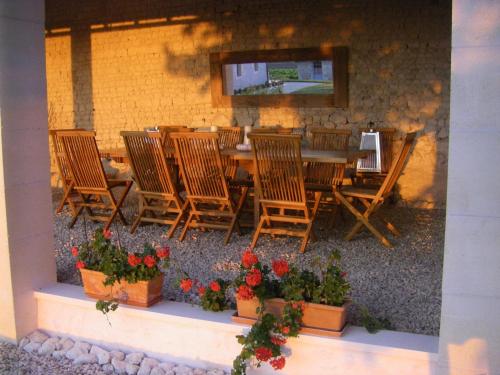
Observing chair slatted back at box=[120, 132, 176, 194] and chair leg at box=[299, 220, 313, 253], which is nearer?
chair leg at box=[299, 220, 313, 253]

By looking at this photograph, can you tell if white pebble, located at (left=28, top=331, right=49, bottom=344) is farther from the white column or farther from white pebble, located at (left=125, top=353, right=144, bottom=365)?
the white column

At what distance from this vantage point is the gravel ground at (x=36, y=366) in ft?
11.3

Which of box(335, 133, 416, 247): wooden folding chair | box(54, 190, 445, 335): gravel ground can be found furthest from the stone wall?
box(335, 133, 416, 247): wooden folding chair

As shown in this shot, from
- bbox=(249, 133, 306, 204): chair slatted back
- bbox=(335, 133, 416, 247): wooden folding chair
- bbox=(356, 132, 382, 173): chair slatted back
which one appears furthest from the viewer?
bbox=(356, 132, 382, 173): chair slatted back

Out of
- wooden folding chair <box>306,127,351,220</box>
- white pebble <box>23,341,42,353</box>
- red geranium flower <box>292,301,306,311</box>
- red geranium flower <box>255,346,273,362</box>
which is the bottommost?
white pebble <box>23,341,42,353</box>

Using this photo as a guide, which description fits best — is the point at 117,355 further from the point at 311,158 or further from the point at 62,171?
the point at 62,171

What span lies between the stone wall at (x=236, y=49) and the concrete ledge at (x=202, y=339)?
175 inches

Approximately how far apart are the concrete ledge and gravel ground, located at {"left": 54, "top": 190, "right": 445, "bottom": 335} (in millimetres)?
422

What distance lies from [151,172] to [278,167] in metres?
1.40

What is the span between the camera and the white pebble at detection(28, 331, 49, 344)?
148 inches

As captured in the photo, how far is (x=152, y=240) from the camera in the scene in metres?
5.65

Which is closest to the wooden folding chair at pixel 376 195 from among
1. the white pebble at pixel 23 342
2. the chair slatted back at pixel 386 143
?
the chair slatted back at pixel 386 143

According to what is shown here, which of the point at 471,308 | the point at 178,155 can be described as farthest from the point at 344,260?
the point at 471,308

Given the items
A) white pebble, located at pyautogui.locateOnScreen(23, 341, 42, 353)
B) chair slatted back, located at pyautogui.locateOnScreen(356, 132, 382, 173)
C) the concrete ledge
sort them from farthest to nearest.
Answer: chair slatted back, located at pyautogui.locateOnScreen(356, 132, 382, 173) → white pebble, located at pyautogui.locateOnScreen(23, 341, 42, 353) → the concrete ledge
